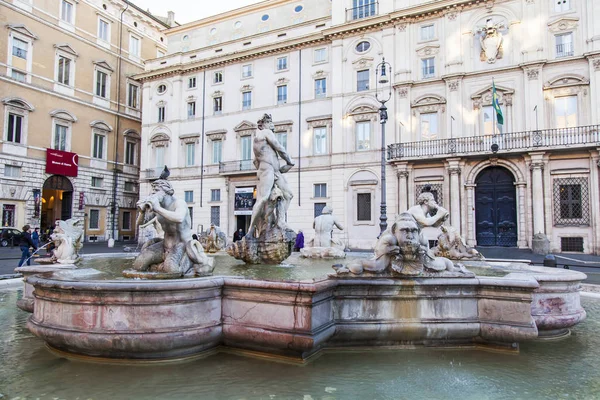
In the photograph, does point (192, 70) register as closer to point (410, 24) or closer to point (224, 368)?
point (410, 24)

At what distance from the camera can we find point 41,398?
10.5 feet

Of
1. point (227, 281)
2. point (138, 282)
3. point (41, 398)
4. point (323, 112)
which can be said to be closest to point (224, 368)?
point (227, 281)

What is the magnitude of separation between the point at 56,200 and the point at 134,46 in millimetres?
15278

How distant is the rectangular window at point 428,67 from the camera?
25375 mm

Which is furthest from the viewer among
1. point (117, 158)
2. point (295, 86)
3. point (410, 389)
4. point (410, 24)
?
point (117, 158)

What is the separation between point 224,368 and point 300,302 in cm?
94

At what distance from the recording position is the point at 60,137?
101 feet

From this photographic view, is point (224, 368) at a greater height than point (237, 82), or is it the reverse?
point (237, 82)

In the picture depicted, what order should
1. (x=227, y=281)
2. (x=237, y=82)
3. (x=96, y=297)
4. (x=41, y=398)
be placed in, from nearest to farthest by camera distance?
1. (x=41, y=398)
2. (x=96, y=297)
3. (x=227, y=281)
4. (x=237, y=82)

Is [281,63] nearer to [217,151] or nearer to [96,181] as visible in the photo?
[217,151]

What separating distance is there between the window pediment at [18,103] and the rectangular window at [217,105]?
40.8ft

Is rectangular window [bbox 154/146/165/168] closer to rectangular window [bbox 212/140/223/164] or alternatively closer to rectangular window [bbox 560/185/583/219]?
rectangular window [bbox 212/140/223/164]

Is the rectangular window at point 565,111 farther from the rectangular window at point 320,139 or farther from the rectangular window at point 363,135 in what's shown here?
the rectangular window at point 320,139

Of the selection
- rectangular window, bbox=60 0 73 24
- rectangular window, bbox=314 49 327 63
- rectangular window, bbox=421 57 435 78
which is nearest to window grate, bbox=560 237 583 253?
rectangular window, bbox=421 57 435 78
